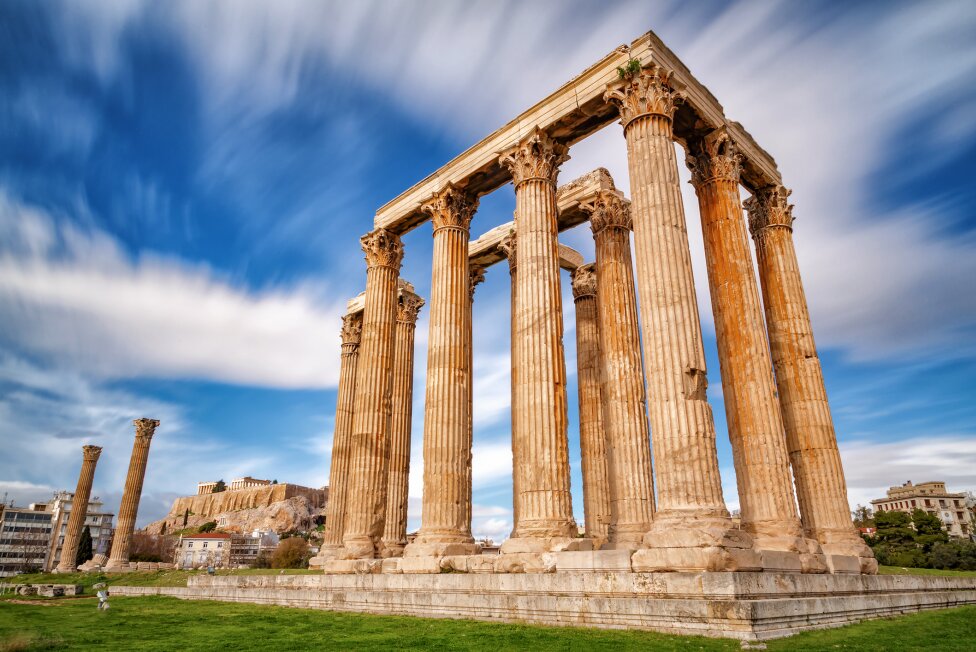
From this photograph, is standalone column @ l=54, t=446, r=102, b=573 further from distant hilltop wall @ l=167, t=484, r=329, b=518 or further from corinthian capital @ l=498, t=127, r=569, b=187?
distant hilltop wall @ l=167, t=484, r=329, b=518

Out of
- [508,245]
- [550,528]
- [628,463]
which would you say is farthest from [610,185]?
[550,528]

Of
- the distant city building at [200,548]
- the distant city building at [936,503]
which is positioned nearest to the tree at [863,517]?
the distant city building at [936,503]

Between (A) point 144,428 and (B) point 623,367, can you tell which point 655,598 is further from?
(A) point 144,428

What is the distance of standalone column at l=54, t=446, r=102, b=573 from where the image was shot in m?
59.3

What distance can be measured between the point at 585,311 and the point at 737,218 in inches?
353

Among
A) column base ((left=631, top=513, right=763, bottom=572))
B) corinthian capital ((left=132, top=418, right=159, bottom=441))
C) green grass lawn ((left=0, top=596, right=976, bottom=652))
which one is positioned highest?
corinthian capital ((left=132, top=418, right=159, bottom=441))

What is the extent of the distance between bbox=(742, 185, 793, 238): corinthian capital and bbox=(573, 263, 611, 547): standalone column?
23.3 ft

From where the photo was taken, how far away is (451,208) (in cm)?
2295

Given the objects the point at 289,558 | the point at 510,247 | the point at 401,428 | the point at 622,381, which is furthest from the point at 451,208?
the point at 289,558

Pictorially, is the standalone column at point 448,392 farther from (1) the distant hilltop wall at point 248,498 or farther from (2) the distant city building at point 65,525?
(1) the distant hilltop wall at point 248,498

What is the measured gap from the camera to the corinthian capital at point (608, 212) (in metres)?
22.8

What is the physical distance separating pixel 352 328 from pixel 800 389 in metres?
22.9

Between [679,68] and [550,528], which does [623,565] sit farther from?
[679,68]

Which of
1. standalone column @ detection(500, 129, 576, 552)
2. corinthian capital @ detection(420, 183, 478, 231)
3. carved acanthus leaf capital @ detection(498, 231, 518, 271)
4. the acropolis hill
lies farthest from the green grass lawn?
the acropolis hill
